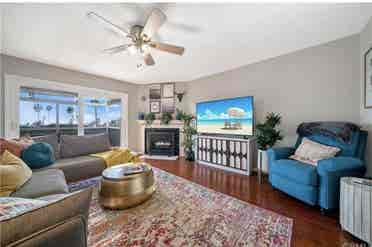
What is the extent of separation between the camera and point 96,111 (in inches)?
175

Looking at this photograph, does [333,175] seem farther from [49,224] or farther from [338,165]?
[49,224]

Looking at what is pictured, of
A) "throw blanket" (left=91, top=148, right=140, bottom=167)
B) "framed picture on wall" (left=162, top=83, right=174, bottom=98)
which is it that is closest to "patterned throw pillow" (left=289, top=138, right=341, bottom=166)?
"throw blanket" (left=91, top=148, right=140, bottom=167)

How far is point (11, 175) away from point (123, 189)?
1.01 metres

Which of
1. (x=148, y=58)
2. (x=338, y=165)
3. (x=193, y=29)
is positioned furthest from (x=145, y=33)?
(x=338, y=165)

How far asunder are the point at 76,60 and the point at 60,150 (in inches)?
72.1

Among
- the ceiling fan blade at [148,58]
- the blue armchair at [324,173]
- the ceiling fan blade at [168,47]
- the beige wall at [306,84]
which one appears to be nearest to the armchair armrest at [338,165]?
the blue armchair at [324,173]

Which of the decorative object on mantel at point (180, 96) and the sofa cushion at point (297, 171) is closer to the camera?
the sofa cushion at point (297, 171)

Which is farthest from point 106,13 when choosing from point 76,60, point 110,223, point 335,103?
point 335,103

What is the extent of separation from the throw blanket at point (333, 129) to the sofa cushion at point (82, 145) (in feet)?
11.9

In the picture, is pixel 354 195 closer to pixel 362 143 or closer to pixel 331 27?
pixel 362 143

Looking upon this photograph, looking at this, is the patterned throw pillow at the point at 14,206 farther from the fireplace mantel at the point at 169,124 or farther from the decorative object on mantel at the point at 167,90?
the decorative object on mantel at the point at 167,90

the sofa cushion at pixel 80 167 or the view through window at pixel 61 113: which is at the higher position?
the view through window at pixel 61 113

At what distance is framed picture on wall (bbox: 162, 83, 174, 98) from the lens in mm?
4965

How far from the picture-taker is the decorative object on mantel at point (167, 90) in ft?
16.3
